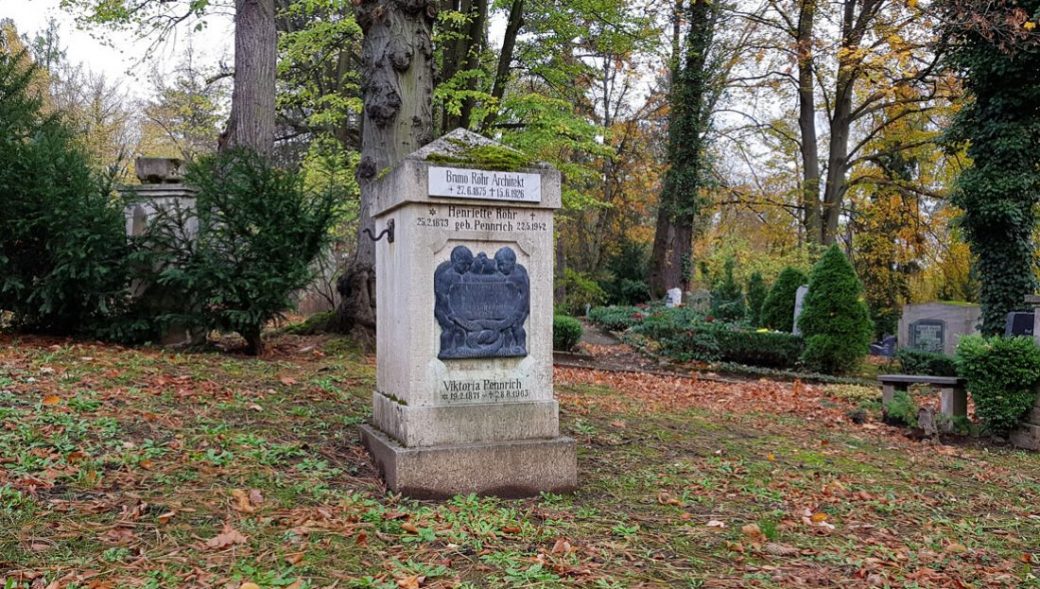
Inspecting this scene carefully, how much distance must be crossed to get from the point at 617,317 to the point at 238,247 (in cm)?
1327

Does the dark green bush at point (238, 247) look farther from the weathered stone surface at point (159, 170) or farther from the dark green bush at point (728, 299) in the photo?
the dark green bush at point (728, 299)

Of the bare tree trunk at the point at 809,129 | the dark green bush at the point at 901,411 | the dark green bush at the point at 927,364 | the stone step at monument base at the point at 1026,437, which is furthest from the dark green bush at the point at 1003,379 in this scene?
the bare tree trunk at the point at 809,129

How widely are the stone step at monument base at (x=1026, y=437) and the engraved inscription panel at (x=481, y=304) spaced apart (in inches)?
221

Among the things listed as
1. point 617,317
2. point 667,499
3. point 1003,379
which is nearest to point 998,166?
point 1003,379

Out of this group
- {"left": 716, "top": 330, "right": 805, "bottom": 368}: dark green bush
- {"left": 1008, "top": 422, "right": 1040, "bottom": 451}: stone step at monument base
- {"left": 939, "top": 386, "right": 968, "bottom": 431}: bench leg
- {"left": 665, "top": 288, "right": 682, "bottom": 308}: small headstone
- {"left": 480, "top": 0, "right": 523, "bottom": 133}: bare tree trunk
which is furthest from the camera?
{"left": 665, "top": 288, "right": 682, "bottom": 308}: small headstone

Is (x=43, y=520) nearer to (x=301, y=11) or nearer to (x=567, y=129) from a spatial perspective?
(x=567, y=129)

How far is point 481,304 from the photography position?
4.54 m

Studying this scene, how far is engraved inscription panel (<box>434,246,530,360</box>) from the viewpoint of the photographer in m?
4.48

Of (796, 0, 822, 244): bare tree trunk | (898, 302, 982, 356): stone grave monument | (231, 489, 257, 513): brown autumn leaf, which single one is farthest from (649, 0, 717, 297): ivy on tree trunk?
(231, 489, 257, 513): brown autumn leaf

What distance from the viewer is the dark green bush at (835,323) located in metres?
13.2

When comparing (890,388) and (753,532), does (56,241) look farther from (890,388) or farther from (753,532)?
(890,388)

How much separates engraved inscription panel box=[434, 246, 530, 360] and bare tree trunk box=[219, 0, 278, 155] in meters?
6.52

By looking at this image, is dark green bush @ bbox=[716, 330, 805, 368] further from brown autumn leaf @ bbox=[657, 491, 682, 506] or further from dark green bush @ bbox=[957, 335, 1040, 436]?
brown autumn leaf @ bbox=[657, 491, 682, 506]

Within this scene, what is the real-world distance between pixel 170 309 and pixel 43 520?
16.9 feet
